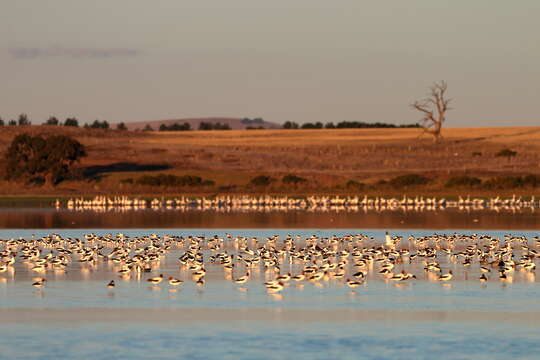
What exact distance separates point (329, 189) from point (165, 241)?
200 ft

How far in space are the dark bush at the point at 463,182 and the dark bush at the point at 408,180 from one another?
10.2 ft

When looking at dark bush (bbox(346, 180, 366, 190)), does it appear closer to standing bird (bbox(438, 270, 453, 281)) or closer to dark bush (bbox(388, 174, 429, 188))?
dark bush (bbox(388, 174, 429, 188))

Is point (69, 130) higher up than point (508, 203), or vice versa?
point (69, 130)

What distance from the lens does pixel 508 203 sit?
87.9 metres

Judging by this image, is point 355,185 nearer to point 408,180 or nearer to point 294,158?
point 408,180

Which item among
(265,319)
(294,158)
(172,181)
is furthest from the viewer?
(294,158)

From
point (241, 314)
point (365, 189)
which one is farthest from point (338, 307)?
point (365, 189)

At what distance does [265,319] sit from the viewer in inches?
1054

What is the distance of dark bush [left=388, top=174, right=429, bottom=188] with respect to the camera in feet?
358

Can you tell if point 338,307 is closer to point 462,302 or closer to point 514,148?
point 462,302

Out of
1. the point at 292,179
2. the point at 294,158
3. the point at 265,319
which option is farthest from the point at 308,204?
the point at 265,319

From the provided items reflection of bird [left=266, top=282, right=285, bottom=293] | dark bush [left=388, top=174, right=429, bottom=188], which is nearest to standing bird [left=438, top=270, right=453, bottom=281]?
reflection of bird [left=266, top=282, right=285, bottom=293]

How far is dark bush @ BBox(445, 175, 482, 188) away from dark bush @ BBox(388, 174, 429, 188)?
10.2 ft

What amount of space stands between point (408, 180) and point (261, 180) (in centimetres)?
1551
